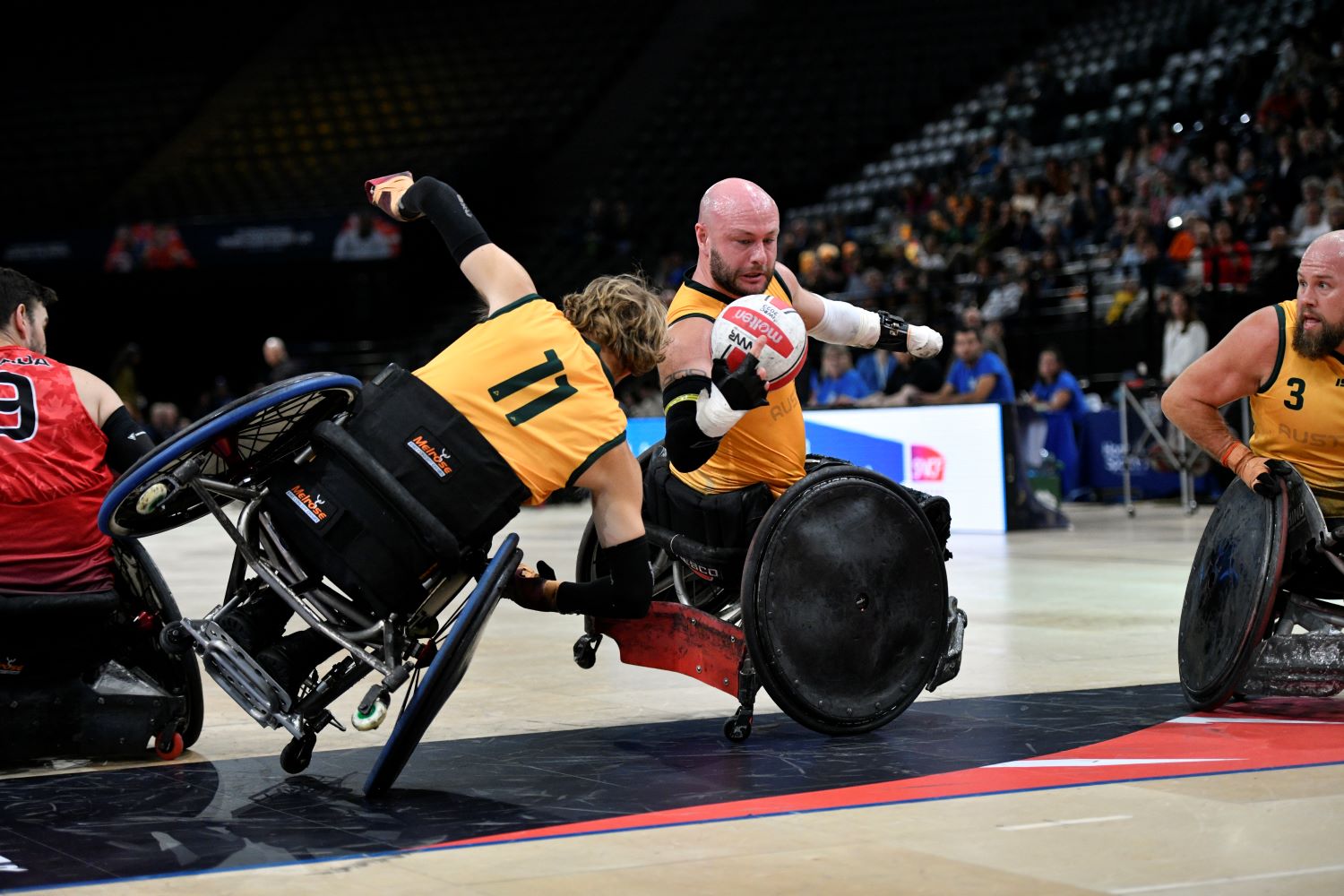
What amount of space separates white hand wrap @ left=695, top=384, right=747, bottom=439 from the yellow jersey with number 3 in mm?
465

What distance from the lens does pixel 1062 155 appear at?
751 inches

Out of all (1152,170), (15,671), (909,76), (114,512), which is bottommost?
(15,671)

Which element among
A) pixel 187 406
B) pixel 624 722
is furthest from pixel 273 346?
pixel 624 722

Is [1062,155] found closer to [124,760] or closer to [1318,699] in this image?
[1318,699]

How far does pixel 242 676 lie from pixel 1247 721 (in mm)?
2928

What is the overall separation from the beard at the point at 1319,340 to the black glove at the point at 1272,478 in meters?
0.36

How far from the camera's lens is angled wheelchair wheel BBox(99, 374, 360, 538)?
3.83m

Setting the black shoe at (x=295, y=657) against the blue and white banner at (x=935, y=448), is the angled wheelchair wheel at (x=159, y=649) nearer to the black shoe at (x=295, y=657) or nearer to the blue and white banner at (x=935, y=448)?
the black shoe at (x=295, y=657)

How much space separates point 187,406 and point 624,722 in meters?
22.3

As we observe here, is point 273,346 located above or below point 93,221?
below

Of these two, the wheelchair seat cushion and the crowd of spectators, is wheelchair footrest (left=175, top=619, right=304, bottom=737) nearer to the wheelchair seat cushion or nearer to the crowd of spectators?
the wheelchair seat cushion

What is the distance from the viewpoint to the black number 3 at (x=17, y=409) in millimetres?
4613

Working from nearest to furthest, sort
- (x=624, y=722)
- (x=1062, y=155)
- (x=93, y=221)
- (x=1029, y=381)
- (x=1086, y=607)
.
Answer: (x=624, y=722)
(x=1086, y=607)
(x=1029, y=381)
(x=1062, y=155)
(x=93, y=221)

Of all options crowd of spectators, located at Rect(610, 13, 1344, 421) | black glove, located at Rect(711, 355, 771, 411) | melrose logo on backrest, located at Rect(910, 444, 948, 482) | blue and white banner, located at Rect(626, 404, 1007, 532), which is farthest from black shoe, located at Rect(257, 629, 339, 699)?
crowd of spectators, located at Rect(610, 13, 1344, 421)
